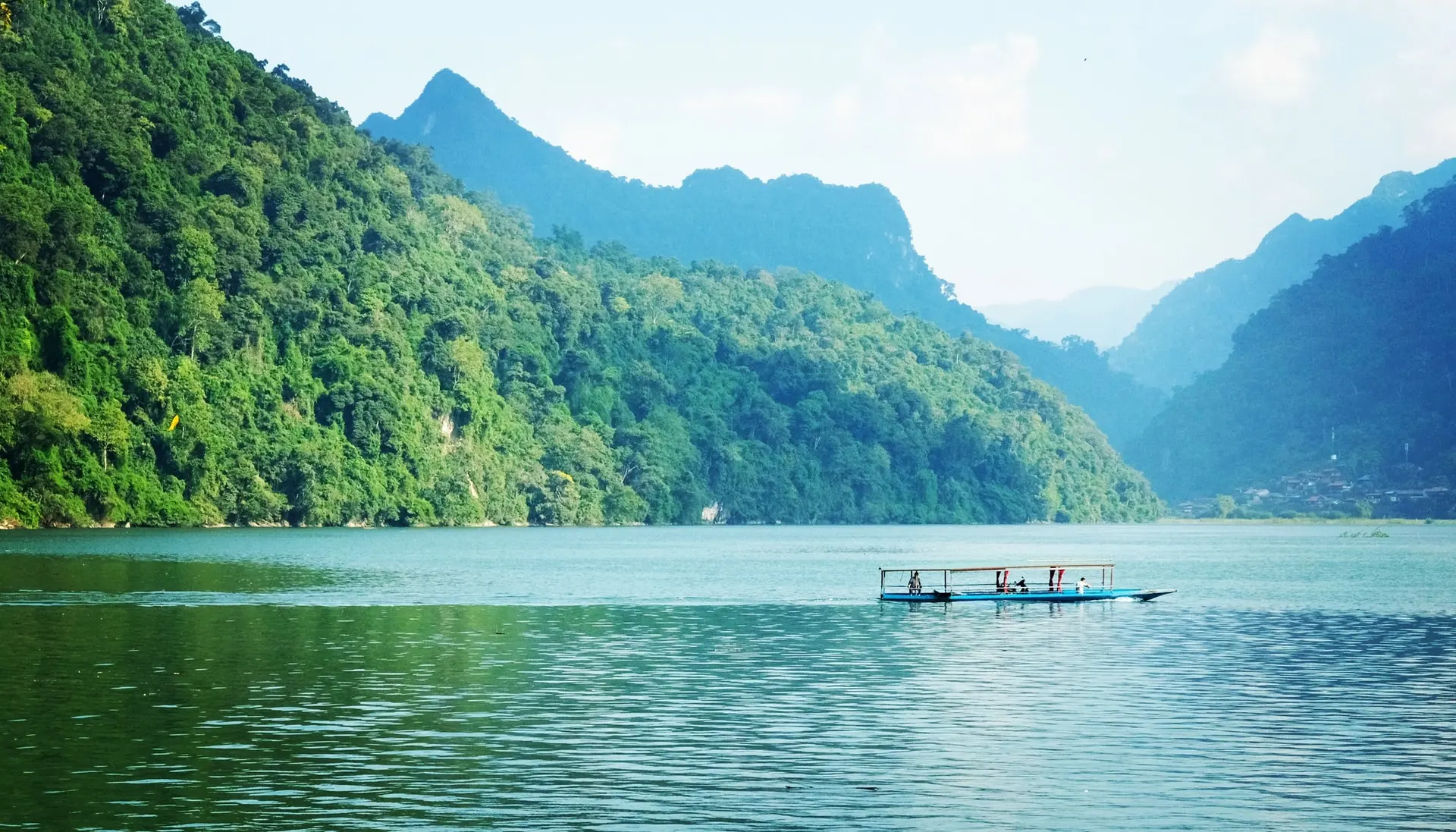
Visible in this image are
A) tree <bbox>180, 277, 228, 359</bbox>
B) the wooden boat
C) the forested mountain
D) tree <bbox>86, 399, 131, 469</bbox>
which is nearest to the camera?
the wooden boat

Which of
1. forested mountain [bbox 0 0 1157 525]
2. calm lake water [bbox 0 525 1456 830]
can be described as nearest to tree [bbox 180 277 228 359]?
forested mountain [bbox 0 0 1157 525]

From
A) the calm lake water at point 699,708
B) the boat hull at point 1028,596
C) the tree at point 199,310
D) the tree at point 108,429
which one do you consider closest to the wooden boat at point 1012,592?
the boat hull at point 1028,596

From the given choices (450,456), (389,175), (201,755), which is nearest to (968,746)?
(201,755)

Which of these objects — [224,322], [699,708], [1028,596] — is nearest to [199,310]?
[224,322]

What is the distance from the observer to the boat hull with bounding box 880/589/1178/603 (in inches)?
2844

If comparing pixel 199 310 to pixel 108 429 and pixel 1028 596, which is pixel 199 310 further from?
pixel 1028 596

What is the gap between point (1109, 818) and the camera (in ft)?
85.6

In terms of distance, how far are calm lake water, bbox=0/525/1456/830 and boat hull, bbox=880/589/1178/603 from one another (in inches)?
24.2

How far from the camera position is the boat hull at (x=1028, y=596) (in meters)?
72.2

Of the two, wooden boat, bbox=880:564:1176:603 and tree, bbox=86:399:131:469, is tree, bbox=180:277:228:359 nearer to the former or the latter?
tree, bbox=86:399:131:469

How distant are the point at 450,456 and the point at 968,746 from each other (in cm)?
14316

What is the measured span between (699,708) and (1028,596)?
39.1m

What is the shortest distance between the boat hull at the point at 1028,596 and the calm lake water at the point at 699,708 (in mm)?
614

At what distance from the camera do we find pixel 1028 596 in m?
74.4
